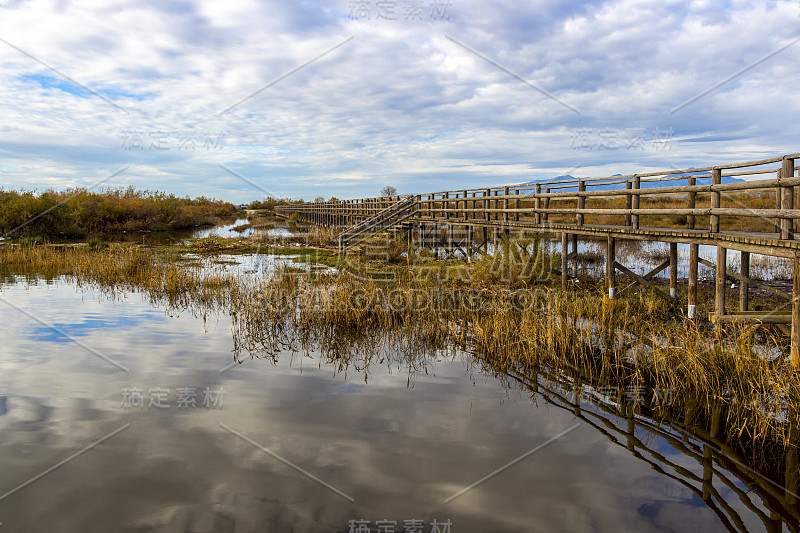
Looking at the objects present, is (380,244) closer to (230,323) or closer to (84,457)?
(230,323)

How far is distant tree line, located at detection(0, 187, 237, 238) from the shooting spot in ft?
102

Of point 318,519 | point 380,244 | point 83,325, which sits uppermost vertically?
point 380,244

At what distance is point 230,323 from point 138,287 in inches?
238

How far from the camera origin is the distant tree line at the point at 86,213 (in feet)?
102

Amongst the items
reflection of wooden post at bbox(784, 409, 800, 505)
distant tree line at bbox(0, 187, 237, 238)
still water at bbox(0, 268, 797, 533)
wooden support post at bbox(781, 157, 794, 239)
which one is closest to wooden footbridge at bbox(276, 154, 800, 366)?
wooden support post at bbox(781, 157, 794, 239)

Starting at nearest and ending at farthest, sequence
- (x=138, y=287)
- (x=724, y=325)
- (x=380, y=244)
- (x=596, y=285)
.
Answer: (x=724, y=325) < (x=596, y=285) < (x=138, y=287) < (x=380, y=244)

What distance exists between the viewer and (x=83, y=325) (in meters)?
10.8

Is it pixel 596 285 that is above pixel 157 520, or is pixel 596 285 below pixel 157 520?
above

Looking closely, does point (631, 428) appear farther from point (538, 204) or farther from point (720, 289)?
point (538, 204)

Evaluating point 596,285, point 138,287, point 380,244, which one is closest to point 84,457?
point 138,287

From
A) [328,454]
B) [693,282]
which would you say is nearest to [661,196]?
[693,282]

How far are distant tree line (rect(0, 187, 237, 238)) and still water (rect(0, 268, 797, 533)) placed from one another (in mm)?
28713

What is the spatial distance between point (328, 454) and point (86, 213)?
130 feet

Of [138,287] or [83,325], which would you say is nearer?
[83,325]
